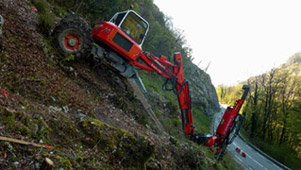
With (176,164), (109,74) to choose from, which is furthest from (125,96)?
(176,164)

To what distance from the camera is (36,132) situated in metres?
3.20

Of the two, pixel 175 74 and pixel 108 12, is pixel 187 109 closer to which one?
pixel 175 74

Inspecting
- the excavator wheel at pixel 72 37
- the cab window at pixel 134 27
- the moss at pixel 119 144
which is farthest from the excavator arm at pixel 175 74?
the moss at pixel 119 144

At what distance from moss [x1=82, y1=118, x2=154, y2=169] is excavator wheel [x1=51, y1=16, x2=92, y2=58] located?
3.49m

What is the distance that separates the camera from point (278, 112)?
27469 mm

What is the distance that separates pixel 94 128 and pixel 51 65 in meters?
2.85

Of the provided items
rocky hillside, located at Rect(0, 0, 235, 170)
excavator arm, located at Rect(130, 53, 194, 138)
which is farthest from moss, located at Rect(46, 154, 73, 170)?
excavator arm, located at Rect(130, 53, 194, 138)

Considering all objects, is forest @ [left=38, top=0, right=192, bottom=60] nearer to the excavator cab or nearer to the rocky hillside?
the rocky hillside

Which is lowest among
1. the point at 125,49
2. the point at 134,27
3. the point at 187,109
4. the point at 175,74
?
the point at 187,109

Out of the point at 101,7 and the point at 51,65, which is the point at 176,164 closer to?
the point at 51,65

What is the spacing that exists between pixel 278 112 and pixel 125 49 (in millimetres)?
26744

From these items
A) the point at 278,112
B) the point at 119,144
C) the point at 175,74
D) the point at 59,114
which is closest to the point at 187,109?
the point at 175,74

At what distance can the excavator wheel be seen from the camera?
6.85 meters

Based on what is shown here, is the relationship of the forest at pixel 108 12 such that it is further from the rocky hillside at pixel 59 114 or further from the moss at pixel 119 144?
the moss at pixel 119 144
